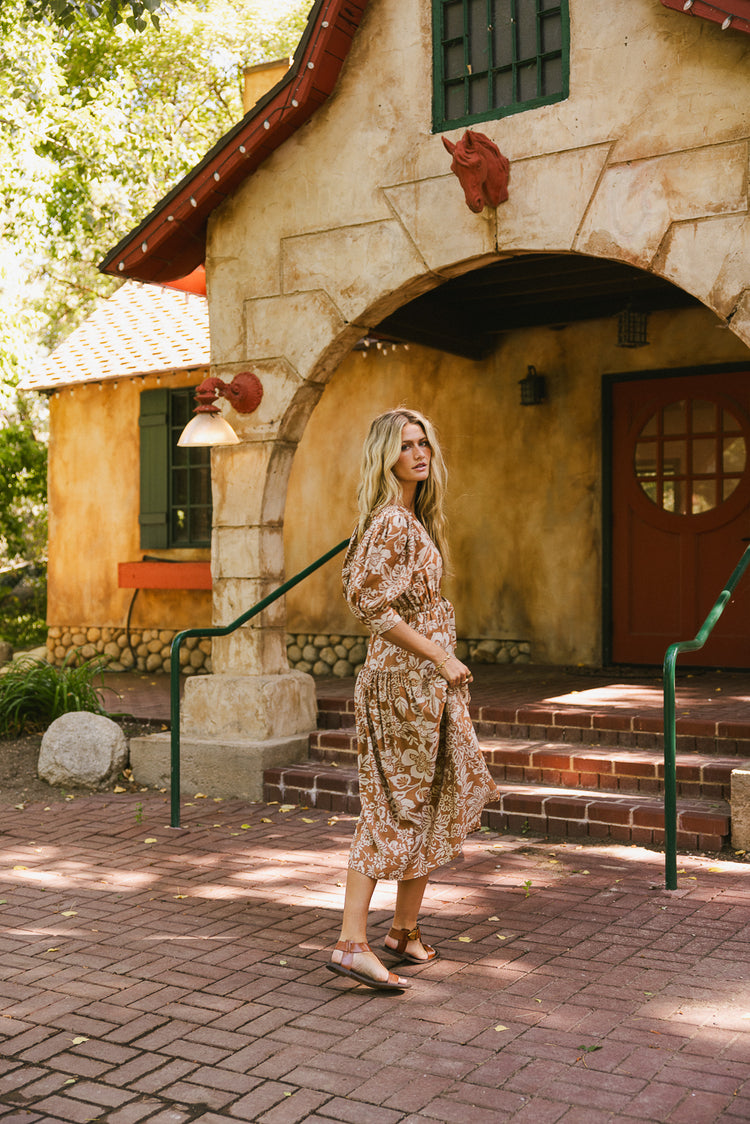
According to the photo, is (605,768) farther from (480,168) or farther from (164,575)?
(164,575)

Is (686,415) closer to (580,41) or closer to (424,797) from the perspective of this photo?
(580,41)

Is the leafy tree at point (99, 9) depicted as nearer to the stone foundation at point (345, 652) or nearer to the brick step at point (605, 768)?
the brick step at point (605, 768)

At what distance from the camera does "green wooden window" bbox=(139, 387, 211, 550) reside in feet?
39.5

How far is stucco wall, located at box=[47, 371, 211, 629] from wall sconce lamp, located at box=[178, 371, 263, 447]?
478cm

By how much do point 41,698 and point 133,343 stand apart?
5625 mm

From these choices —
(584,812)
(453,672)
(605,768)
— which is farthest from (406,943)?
(605,768)

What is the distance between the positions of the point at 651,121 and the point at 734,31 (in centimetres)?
56

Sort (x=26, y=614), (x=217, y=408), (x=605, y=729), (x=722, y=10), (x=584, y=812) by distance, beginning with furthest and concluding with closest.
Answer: (x=26, y=614) → (x=217, y=408) → (x=605, y=729) → (x=584, y=812) → (x=722, y=10)

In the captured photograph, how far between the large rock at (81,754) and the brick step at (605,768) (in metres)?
2.53

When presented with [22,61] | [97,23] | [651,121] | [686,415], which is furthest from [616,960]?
[97,23]

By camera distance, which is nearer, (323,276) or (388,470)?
(388,470)

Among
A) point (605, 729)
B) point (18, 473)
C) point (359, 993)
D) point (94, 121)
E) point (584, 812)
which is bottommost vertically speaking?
point (359, 993)

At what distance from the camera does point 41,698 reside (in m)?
8.84

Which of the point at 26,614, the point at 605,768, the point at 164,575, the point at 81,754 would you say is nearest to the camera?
the point at 605,768
